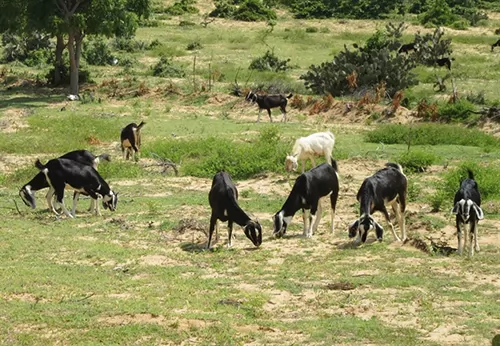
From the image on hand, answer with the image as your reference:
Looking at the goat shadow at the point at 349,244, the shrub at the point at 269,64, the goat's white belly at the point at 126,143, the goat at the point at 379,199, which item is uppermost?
the goat at the point at 379,199

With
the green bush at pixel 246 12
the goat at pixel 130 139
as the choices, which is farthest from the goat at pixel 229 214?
the green bush at pixel 246 12

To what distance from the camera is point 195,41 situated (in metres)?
49.3

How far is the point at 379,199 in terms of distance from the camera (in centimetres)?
1480

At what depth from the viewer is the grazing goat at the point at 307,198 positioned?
50.0 ft

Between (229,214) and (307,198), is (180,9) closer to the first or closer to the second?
(307,198)

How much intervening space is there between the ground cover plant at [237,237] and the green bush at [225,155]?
0.05m

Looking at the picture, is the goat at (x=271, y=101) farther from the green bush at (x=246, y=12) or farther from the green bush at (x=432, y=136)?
the green bush at (x=246, y=12)

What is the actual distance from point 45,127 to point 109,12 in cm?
916

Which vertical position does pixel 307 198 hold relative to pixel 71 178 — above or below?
above

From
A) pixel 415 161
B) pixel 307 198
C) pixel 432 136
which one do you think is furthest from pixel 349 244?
pixel 432 136

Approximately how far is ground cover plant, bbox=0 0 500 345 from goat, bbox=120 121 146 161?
1.99 ft

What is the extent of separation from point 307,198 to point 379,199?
129cm

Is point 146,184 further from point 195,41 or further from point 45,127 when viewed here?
point 195,41

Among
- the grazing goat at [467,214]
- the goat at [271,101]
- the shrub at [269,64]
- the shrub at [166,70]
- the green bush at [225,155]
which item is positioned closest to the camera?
the grazing goat at [467,214]
